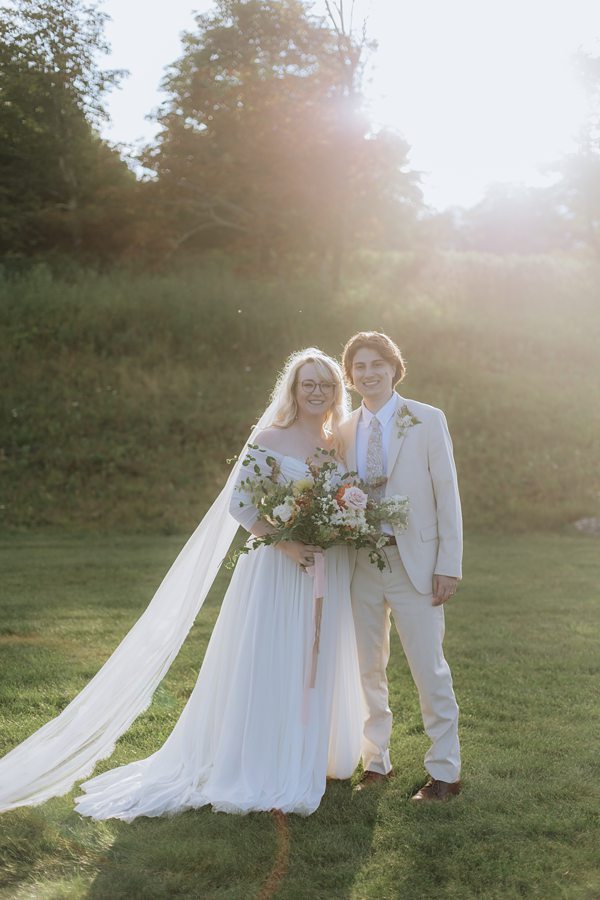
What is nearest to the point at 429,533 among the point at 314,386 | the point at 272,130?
the point at 314,386

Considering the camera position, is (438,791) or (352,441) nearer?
(438,791)

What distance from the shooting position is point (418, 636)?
14.1 feet

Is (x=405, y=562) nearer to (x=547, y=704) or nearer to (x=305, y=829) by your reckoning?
(x=305, y=829)

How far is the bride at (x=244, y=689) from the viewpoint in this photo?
13.7ft

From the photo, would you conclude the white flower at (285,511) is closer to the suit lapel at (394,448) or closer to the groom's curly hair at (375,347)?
the suit lapel at (394,448)

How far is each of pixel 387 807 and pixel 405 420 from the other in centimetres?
186

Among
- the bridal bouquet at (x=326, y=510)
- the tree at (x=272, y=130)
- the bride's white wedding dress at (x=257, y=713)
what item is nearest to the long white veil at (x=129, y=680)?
the bride's white wedding dress at (x=257, y=713)

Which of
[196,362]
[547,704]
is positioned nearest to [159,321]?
[196,362]

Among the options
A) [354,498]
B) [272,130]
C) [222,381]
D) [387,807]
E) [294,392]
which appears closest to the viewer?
[354,498]

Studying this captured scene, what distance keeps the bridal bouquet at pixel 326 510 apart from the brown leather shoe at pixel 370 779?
1.18 m

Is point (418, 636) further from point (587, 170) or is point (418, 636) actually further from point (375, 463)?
point (587, 170)

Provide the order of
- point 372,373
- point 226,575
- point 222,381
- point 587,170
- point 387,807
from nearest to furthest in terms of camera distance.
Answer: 1. point 387,807
2. point 372,373
3. point 226,575
4. point 222,381
5. point 587,170

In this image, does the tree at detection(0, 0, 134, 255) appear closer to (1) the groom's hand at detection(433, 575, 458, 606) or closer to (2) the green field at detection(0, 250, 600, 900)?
(2) the green field at detection(0, 250, 600, 900)

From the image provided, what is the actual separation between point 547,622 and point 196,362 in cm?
983
